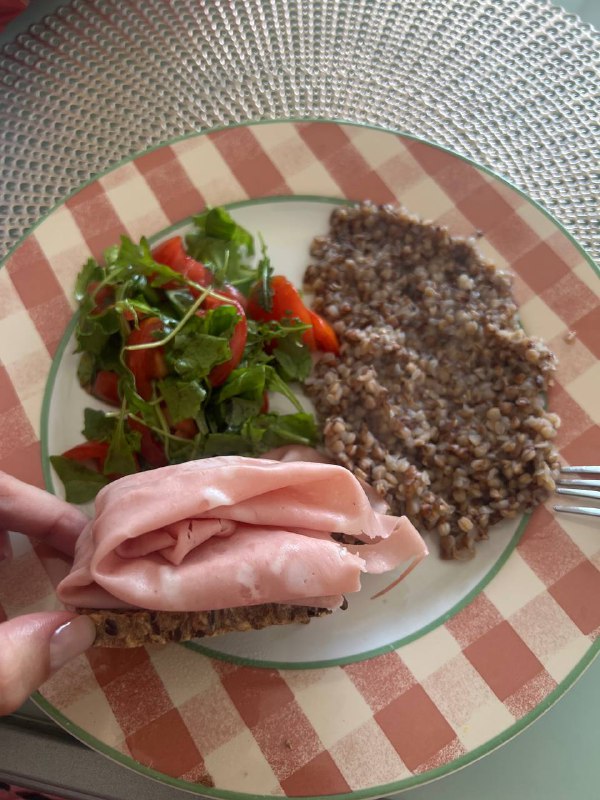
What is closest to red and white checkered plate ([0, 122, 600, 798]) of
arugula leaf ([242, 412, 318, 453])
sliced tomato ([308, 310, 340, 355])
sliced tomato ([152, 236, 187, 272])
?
sliced tomato ([152, 236, 187, 272])

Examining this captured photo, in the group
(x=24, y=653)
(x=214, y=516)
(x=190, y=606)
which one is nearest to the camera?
(x=24, y=653)

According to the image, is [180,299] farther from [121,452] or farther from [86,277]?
[121,452]

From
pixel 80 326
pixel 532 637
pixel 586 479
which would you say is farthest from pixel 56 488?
pixel 586 479

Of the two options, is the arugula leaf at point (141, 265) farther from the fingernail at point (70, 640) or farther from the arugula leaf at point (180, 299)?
the fingernail at point (70, 640)

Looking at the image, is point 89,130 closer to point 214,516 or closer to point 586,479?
point 214,516

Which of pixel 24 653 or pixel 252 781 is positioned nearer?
pixel 24 653

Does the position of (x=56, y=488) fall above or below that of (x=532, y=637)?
above

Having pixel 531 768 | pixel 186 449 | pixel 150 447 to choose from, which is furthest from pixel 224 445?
pixel 531 768

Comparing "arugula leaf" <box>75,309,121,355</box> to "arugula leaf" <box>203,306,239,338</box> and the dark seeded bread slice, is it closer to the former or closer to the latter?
"arugula leaf" <box>203,306,239,338</box>
